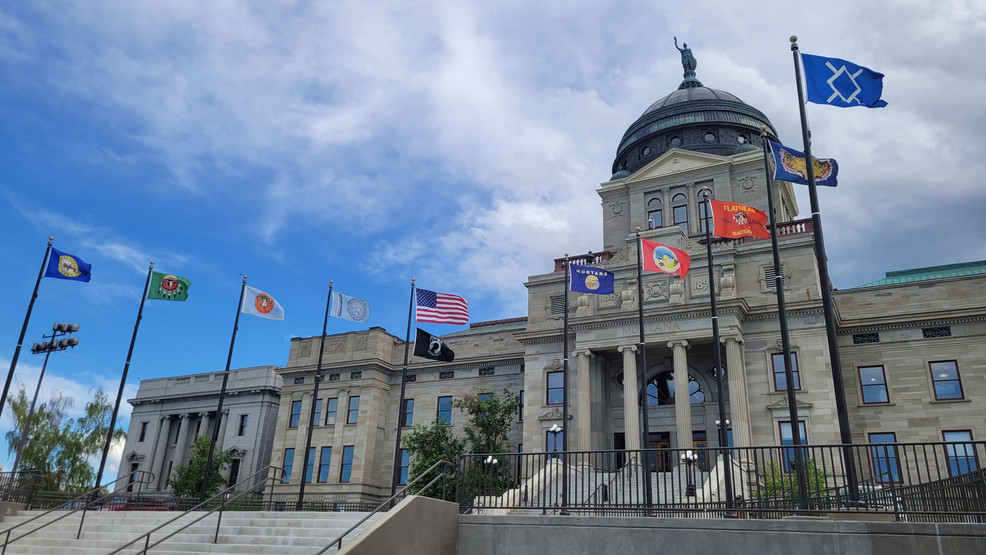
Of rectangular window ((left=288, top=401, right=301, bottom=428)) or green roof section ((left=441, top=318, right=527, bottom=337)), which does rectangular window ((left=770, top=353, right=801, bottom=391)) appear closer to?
green roof section ((left=441, top=318, right=527, bottom=337))

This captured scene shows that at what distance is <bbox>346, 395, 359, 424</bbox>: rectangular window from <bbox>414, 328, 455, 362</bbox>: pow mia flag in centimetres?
1641

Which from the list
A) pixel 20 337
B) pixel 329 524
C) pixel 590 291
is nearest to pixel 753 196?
pixel 590 291

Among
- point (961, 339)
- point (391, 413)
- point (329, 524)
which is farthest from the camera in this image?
point (391, 413)

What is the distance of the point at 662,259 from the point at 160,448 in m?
48.4

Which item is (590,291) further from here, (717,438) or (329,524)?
(329,524)

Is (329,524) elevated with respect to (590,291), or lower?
lower

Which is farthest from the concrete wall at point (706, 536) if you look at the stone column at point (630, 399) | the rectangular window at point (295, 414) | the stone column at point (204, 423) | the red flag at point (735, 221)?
the stone column at point (204, 423)

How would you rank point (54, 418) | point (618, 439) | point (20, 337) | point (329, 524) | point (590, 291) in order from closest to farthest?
1. point (329, 524)
2. point (20, 337)
3. point (590, 291)
4. point (618, 439)
5. point (54, 418)

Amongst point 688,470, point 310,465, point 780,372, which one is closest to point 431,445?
point 310,465

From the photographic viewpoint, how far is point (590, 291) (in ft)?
92.7

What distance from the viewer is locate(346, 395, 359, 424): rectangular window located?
4584cm

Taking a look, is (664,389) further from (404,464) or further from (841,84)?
(841,84)

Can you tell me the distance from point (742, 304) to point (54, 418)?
4659cm

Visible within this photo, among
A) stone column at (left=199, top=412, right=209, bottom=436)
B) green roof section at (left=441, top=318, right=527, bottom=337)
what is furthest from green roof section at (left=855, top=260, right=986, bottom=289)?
stone column at (left=199, top=412, right=209, bottom=436)
